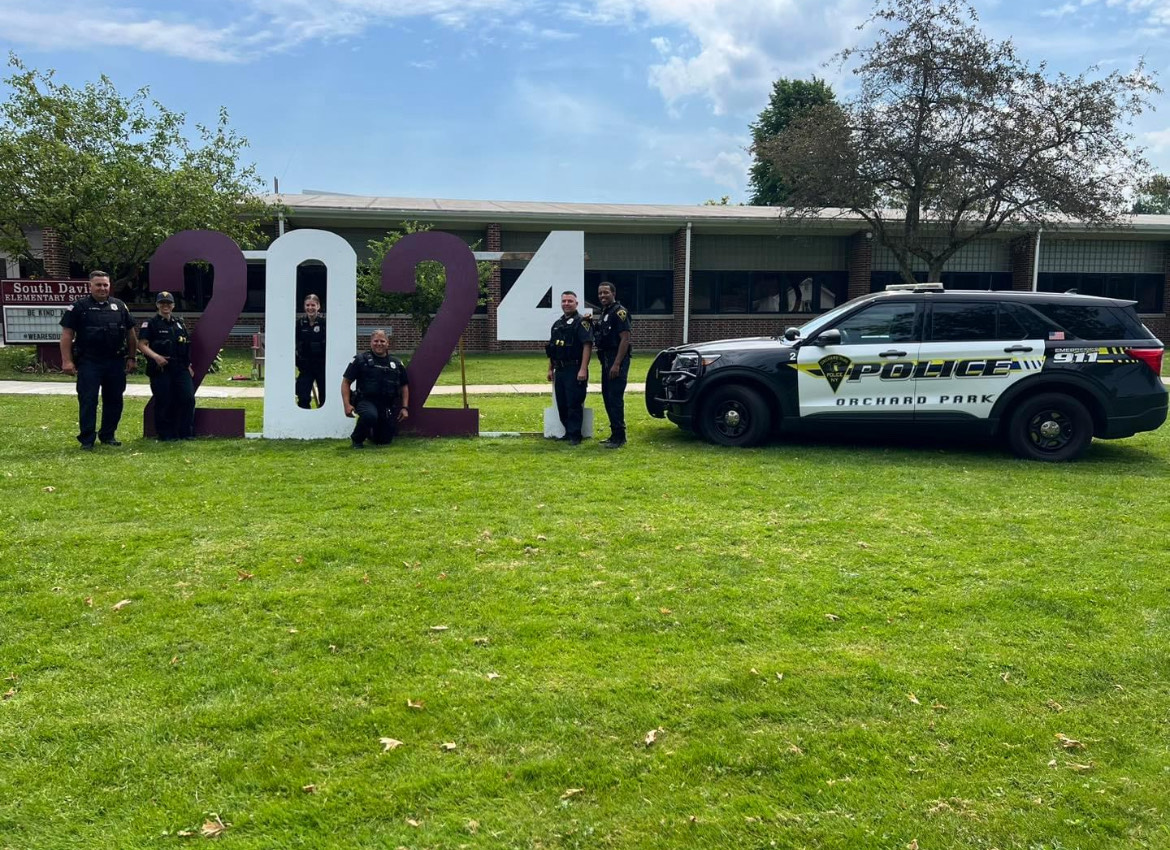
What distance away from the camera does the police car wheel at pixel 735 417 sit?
364 inches

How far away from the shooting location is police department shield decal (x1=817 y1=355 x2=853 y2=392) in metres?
8.90

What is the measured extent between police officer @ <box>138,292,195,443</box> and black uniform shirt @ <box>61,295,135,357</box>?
0.82ft

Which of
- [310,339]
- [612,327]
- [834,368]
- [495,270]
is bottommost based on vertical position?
[834,368]

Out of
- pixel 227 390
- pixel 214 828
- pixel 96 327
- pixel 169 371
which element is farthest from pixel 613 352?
pixel 227 390

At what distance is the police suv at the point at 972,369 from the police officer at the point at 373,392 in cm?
353

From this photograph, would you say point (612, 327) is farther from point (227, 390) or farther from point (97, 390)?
point (227, 390)

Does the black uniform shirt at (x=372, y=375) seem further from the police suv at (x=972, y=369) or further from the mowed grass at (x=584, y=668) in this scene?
the police suv at (x=972, y=369)

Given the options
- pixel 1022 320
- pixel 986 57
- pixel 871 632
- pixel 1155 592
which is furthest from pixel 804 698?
pixel 986 57

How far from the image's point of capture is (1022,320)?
28.6ft

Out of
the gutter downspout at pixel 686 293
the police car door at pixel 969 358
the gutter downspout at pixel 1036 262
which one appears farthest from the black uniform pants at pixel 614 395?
the gutter downspout at pixel 1036 262

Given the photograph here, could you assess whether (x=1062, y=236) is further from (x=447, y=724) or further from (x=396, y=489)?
(x=447, y=724)

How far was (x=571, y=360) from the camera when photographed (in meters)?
9.65

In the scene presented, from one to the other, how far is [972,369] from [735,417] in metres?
2.39

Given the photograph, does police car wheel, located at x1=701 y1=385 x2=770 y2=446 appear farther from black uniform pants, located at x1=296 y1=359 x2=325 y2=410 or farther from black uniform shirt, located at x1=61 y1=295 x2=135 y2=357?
black uniform shirt, located at x1=61 y1=295 x2=135 y2=357
